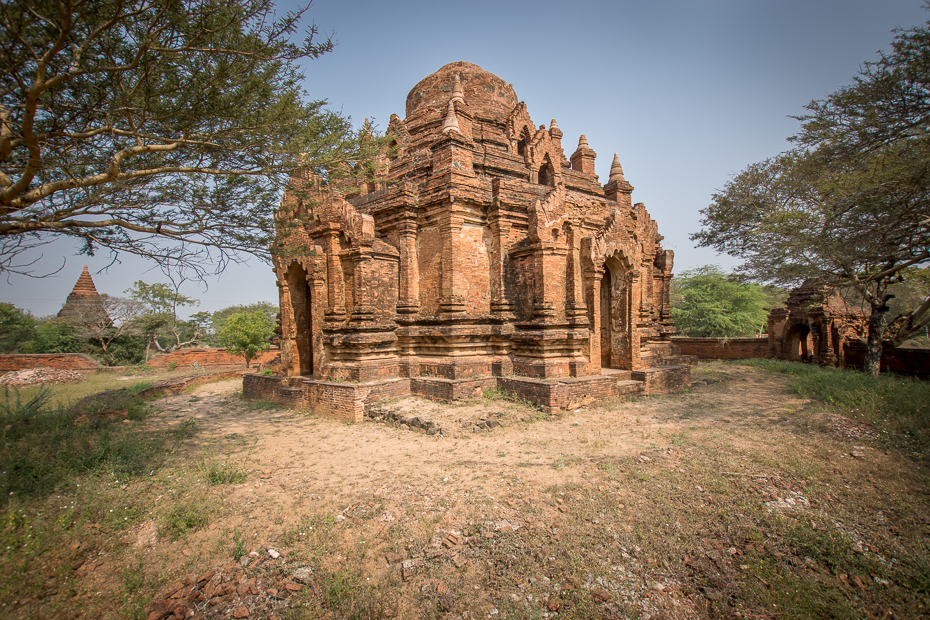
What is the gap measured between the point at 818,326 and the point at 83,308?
40006 millimetres

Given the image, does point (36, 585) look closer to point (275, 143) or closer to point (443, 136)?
point (275, 143)

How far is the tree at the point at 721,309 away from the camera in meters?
27.1

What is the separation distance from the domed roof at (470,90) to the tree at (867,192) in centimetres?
869

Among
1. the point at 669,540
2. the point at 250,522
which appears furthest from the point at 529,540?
the point at 250,522

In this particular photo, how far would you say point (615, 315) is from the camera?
11.6m

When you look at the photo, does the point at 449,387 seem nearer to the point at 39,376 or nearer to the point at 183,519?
the point at 183,519

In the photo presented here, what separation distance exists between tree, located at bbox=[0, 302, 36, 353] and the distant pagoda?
2.06 m

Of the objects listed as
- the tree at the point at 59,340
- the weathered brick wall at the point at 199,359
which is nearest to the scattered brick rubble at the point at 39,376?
the weathered brick wall at the point at 199,359

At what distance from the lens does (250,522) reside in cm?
438

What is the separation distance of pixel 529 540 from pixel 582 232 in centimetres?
853

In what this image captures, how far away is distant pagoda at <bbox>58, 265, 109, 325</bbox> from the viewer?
2644 cm

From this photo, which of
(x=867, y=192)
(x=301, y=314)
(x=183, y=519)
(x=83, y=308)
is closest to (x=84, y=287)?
(x=83, y=308)

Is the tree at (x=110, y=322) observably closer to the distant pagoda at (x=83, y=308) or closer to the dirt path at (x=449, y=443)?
the distant pagoda at (x=83, y=308)

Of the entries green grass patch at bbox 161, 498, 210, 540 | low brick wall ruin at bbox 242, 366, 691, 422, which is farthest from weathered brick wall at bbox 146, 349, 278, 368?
green grass patch at bbox 161, 498, 210, 540
